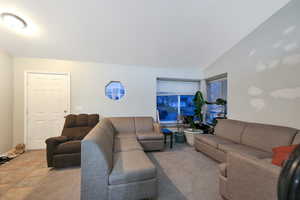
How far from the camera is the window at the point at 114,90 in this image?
380cm


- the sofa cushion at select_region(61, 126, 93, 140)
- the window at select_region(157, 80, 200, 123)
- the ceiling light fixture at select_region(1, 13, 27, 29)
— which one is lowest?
the sofa cushion at select_region(61, 126, 93, 140)

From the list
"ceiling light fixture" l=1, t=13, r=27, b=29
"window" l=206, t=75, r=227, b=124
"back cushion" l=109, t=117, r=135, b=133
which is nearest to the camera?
"ceiling light fixture" l=1, t=13, r=27, b=29

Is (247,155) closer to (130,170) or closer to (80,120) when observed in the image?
(130,170)

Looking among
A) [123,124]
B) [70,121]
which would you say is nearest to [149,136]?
[123,124]

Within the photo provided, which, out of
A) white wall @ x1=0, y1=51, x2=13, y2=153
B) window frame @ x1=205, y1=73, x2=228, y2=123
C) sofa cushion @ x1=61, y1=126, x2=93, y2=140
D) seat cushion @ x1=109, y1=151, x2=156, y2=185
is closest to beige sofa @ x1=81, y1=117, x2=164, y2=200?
seat cushion @ x1=109, y1=151, x2=156, y2=185

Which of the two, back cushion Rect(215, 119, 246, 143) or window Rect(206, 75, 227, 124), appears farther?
window Rect(206, 75, 227, 124)

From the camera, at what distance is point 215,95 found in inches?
169

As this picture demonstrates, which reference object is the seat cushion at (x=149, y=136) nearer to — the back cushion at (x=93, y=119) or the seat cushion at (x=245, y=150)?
the back cushion at (x=93, y=119)

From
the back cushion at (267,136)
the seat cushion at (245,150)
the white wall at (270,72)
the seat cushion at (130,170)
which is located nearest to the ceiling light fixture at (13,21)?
the seat cushion at (130,170)

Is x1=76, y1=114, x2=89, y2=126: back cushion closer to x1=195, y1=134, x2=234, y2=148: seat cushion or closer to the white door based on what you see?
the white door

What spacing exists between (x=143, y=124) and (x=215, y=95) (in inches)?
106

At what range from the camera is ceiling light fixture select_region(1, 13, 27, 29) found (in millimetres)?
2064

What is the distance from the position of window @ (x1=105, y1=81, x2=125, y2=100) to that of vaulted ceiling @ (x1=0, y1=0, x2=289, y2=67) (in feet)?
2.52

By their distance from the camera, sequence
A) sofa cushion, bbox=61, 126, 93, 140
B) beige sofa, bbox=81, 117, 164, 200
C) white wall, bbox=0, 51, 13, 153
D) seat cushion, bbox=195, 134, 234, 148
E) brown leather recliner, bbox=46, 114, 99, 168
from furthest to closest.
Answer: white wall, bbox=0, 51, 13, 153
sofa cushion, bbox=61, 126, 93, 140
seat cushion, bbox=195, 134, 234, 148
brown leather recliner, bbox=46, 114, 99, 168
beige sofa, bbox=81, 117, 164, 200
